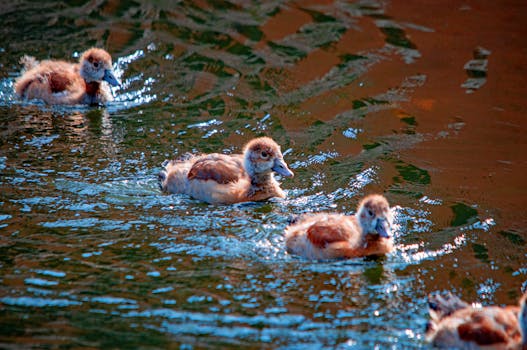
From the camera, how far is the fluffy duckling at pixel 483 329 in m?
5.20

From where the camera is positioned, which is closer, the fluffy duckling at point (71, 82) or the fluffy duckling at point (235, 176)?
the fluffy duckling at point (235, 176)

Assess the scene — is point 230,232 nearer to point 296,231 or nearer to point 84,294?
point 296,231

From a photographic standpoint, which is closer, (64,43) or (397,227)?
(397,227)

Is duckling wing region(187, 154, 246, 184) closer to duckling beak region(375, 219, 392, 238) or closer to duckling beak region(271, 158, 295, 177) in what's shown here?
duckling beak region(271, 158, 295, 177)

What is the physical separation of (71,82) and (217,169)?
3767mm

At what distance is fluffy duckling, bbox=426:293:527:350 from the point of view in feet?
17.1

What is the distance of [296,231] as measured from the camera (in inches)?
270

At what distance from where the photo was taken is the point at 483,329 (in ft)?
17.1

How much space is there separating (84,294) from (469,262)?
3028mm

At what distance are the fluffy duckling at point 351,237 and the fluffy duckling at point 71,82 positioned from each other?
4939 mm

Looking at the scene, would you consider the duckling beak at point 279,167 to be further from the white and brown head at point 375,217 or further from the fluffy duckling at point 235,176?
the white and brown head at point 375,217

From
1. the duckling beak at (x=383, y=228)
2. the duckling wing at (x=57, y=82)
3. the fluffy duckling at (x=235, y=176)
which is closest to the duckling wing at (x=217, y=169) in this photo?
the fluffy duckling at (x=235, y=176)

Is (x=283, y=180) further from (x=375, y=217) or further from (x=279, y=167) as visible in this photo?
(x=375, y=217)

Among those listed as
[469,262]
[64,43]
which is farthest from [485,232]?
[64,43]
